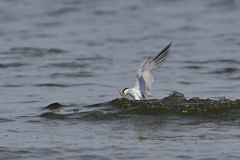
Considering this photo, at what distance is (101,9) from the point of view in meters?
27.5

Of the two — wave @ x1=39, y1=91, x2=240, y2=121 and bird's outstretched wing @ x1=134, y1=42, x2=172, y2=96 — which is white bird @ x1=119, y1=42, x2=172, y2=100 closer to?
bird's outstretched wing @ x1=134, y1=42, x2=172, y2=96

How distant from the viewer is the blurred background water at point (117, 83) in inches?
302

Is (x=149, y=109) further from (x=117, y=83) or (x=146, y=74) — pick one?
(x=117, y=83)

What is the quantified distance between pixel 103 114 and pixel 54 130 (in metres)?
1.20

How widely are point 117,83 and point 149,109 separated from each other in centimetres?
318

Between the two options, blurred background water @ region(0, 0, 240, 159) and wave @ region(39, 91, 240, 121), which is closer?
blurred background water @ region(0, 0, 240, 159)

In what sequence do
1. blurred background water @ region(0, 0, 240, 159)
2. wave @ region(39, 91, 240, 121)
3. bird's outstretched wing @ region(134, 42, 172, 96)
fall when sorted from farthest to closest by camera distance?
bird's outstretched wing @ region(134, 42, 172, 96), wave @ region(39, 91, 240, 121), blurred background water @ region(0, 0, 240, 159)

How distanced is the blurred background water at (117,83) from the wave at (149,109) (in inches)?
0.7

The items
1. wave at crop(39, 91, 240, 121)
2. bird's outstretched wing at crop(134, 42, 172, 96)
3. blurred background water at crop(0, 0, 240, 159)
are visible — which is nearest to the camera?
blurred background water at crop(0, 0, 240, 159)

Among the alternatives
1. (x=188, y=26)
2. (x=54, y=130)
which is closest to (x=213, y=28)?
(x=188, y=26)

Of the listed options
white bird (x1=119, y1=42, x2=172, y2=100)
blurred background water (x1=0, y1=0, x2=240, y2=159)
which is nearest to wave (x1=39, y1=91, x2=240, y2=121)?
blurred background water (x1=0, y1=0, x2=240, y2=159)

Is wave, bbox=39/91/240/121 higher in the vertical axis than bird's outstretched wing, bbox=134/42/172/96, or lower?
lower

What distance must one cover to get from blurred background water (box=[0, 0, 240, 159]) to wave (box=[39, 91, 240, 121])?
0.06 feet

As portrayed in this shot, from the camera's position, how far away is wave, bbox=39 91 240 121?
30.8 feet
